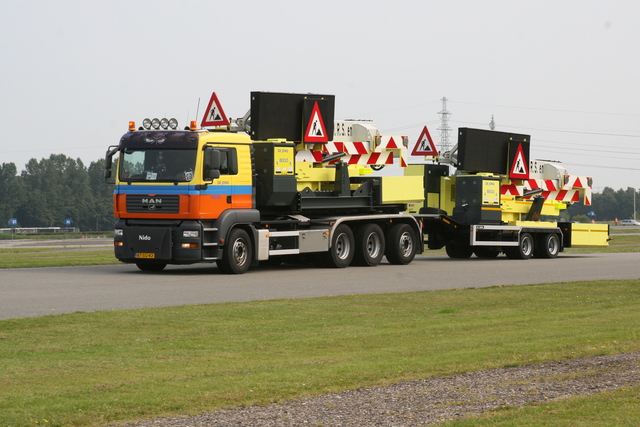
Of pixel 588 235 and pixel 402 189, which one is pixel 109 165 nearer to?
pixel 402 189

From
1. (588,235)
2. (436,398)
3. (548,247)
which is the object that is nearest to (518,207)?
(548,247)

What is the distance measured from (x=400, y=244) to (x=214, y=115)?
21.0ft

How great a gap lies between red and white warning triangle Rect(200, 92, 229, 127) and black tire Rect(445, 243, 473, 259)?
387 inches

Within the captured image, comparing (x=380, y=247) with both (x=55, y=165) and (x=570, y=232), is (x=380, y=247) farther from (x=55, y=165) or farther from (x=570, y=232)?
(x=55, y=165)

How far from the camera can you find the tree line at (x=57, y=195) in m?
123

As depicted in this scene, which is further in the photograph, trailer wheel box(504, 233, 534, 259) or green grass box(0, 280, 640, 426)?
trailer wheel box(504, 233, 534, 259)

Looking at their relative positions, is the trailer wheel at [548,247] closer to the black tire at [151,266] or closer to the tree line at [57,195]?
the black tire at [151,266]

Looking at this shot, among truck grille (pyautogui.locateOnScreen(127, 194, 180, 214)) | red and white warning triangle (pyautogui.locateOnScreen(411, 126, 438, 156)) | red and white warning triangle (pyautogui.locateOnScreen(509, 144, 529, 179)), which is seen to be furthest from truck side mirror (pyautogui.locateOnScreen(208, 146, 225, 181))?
red and white warning triangle (pyautogui.locateOnScreen(509, 144, 529, 179))

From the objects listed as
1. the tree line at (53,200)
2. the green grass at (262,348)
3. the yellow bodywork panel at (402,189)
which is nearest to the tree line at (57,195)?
the tree line at (53,200)

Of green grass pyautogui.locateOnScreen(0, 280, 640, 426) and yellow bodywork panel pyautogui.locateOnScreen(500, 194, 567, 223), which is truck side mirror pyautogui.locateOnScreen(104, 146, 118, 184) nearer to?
green grass pyautogui.locateOnScreen(0, 280, 640, 426)

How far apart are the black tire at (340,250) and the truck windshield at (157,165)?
15.1 feet

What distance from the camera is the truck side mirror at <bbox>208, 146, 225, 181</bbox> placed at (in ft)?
66.1

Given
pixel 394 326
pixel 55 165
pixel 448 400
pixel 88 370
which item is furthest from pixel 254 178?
pixel 55 165

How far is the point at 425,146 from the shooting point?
2844cm
